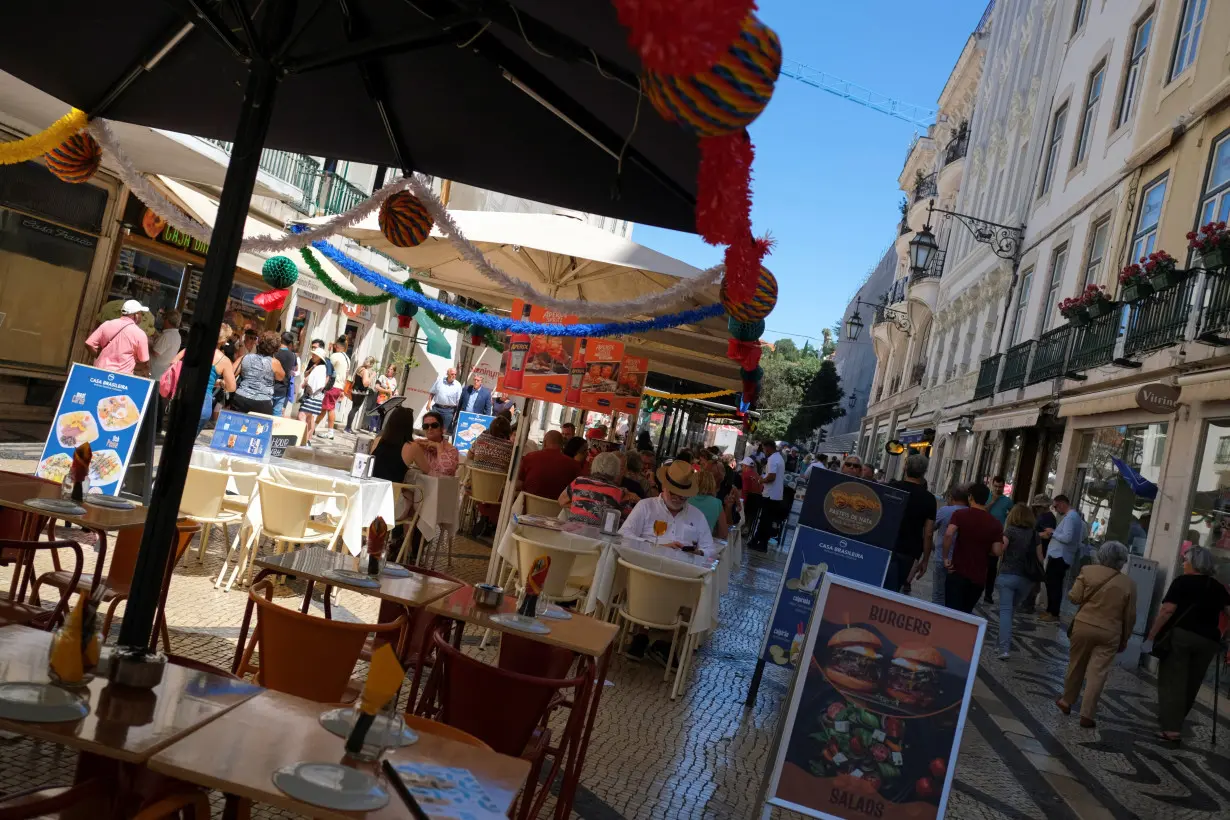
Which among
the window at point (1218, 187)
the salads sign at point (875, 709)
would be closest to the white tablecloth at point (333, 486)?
the salads sign at point (875, 709)

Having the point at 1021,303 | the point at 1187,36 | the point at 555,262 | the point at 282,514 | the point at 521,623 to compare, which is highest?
the point at 1187,36

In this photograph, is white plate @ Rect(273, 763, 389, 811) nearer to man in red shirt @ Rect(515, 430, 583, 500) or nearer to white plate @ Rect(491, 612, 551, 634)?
white plate @ Rect(491, 612, 551, 634)

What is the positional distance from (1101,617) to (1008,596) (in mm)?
2994

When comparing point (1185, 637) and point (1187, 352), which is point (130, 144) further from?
point (1187, 352)

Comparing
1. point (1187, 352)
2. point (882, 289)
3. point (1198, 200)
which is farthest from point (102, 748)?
point (882, 289)

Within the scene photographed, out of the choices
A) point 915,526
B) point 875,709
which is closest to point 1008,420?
point 915,526

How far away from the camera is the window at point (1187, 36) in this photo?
49.9 ft

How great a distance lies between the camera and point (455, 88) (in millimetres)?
4309

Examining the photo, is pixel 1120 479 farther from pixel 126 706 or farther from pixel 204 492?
pixel 126 706

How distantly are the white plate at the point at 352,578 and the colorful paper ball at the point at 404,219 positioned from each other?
1935 millimetres

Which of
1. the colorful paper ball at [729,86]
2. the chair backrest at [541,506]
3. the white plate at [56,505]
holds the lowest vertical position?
the white plate at [56,505]

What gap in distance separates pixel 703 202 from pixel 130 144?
8.12 m

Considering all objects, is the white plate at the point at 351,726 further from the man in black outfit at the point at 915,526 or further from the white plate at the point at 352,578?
the man in black outfit at the point at 915,526

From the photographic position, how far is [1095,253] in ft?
62.5
